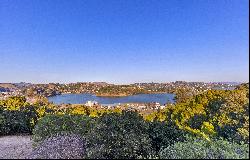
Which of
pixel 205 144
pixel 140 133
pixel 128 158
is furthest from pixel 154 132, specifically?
pixel 205 144

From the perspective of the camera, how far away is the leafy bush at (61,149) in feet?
27.1

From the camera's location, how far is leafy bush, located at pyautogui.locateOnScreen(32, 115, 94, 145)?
38.9 feet

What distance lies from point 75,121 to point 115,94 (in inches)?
5585

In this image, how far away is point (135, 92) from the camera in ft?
530

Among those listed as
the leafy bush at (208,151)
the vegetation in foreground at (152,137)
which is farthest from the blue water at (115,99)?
the leafy bush at (208,151)

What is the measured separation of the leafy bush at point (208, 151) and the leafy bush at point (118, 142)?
93 centimetres

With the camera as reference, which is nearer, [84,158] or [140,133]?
[84,158]

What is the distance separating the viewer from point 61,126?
12.4 m

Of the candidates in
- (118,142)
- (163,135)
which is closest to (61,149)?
(118,142)

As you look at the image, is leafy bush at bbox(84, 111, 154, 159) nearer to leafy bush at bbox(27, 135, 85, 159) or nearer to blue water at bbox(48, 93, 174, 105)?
leafy bush at bbox(27, 135, 85, 159)

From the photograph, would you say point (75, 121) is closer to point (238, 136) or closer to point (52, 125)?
point (52, 125)

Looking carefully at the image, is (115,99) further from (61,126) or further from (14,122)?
(61,126)

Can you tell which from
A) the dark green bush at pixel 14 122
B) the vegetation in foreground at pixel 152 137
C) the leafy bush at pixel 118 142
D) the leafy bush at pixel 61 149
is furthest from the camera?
the dark green bush at pixel 14 122

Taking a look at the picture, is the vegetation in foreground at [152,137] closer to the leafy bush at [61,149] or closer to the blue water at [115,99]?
the leafy bush at [61,149]
